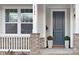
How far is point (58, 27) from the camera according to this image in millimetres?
11797

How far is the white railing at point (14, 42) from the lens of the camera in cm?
979

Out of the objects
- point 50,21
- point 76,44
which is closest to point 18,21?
point 50,21

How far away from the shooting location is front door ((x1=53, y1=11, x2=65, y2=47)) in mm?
11711

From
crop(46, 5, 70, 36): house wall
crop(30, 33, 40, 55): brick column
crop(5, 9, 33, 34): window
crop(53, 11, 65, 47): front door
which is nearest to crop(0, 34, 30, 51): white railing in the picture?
crop(30, 33, 40, 55): brick column

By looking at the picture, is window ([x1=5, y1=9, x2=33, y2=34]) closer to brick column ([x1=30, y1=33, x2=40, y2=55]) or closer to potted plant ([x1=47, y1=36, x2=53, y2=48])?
potted plant ([x1=47, y1=36, x2=53, y2=48])

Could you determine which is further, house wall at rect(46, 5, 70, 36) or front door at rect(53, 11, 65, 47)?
front door at rect(53, 11, 65, 47)

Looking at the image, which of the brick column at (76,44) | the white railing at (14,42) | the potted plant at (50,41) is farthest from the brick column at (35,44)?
the potted plant at (50,41)

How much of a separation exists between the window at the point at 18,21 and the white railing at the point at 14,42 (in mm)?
1157

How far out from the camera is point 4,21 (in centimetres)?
1105

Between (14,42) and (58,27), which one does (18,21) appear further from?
(58,27)

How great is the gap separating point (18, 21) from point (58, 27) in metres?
2.49

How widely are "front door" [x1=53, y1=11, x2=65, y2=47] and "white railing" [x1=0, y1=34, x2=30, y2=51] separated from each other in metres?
2.53
